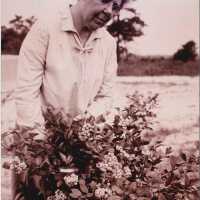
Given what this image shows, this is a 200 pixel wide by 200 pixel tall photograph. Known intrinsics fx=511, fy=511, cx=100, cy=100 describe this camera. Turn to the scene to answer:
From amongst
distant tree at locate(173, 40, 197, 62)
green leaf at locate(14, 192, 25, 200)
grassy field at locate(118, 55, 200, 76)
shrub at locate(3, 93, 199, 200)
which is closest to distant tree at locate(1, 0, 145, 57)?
grassy field at locate(118, 55, 200, 76)

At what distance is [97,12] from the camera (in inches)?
57.5

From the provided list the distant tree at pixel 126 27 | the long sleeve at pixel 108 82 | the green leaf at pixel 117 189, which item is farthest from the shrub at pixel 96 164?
the distant tree at pixel 126 27

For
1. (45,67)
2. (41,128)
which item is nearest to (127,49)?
(45,67)

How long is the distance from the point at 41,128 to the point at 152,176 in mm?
348

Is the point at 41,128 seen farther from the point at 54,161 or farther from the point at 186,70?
the point at 186,70

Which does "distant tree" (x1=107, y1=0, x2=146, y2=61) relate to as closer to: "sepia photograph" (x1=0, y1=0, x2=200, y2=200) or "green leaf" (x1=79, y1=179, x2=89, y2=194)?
"sepia photograph" (x1=0, y1=0, x2=200, y2=200)

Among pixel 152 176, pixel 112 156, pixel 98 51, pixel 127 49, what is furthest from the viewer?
pixel 127 49

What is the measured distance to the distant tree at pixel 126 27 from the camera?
1.86 m

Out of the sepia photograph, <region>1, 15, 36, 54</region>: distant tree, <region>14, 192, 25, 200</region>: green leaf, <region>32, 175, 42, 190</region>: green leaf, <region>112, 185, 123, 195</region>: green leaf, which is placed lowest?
<region>14, 192, 25, 200</region>: green leaf

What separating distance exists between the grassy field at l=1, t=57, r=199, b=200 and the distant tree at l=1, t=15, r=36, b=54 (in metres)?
0.24

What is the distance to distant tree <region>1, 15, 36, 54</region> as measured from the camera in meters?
1.82

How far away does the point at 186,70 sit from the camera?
226 cm

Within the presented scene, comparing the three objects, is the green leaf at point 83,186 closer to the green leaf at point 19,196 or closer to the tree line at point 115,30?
the green leaf at point 19,196

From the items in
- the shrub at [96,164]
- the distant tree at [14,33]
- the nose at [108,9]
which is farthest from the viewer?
the distant tree at [14,33]
